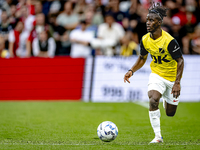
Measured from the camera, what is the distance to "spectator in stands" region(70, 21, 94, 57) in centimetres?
1308

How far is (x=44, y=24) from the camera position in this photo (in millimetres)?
13852

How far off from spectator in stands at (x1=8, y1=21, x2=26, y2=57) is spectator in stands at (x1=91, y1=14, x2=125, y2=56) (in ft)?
9.64

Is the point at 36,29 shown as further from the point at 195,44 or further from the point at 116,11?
the point at 195,44

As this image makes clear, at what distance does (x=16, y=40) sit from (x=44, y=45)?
1.32m

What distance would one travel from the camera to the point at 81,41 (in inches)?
516

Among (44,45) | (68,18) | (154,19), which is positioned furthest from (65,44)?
(154,19)

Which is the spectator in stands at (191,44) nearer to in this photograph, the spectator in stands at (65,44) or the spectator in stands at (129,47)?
the spectator in stands at (129,47)

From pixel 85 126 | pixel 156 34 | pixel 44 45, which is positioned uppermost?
pixel 156 34

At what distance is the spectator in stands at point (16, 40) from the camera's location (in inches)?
545

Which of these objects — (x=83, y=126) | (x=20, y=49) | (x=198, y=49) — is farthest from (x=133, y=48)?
(x=83, y=126)

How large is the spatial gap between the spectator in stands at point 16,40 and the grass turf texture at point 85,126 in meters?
2.53

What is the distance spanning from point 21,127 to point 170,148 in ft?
11.4

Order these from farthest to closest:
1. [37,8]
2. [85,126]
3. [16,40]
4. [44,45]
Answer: [37,8] → [16,40] → [44,45] → [85,126]

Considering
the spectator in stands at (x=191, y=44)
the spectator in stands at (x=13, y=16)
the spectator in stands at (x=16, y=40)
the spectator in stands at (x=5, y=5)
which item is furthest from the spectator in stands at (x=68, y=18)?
the spectator in stands at (x=191, y=44)
